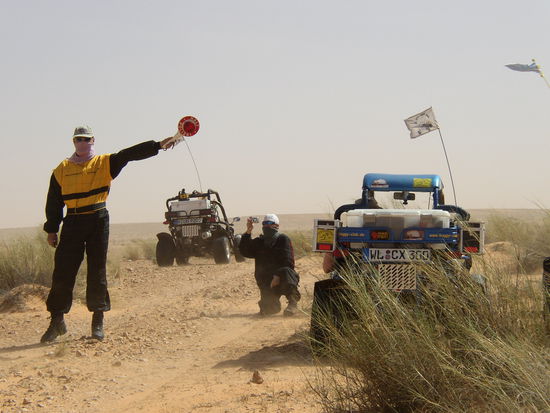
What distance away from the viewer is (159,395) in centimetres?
587

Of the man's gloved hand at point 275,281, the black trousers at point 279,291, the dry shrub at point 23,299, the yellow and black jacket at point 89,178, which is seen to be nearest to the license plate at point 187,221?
the dry shrub at point 23,299

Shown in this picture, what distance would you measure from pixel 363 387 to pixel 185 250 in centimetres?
1526

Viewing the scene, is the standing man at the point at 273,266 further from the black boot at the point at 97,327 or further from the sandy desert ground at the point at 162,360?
the black boot at the point at 97,327

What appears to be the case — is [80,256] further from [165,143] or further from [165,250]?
[165,250]

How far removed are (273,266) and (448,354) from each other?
19.4ft

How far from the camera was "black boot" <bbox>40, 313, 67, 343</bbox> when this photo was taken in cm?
821

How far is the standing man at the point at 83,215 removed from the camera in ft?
26.6

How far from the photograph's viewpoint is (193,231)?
19281 mm

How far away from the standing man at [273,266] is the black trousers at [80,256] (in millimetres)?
2247

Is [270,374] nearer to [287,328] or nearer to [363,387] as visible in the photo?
[363,387]

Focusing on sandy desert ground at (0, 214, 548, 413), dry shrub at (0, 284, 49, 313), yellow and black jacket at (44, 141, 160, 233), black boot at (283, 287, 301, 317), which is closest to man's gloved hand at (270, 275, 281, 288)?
black boot at (283, 287, 301, 317)

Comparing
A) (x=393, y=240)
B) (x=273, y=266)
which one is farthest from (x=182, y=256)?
(x=393, y=240)

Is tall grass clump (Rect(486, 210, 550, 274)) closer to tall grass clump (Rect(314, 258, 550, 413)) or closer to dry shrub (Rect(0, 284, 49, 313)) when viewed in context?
tall grass clump (Rect(314, 258, 550, 413))

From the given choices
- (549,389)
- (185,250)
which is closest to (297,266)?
(185,250)
